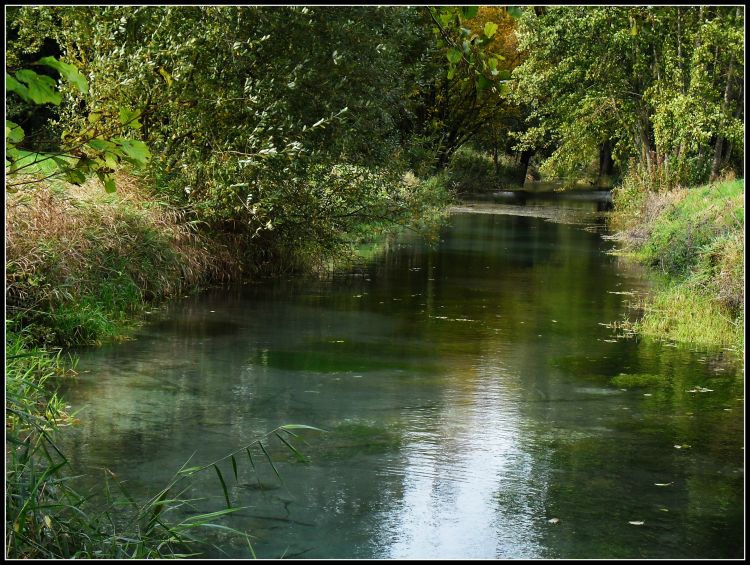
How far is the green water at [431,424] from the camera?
6.36 m

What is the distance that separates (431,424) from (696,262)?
9.84 m

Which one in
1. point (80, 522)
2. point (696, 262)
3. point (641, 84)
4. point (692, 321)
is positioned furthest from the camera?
point (641, 84)

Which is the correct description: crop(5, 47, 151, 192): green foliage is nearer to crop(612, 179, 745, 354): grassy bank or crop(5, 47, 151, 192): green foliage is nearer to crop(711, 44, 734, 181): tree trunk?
crop(612, 179, 745, 354): grassy bank

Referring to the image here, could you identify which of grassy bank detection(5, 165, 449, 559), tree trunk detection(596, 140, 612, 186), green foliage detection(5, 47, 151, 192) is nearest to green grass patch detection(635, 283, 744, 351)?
grassy bank detection(5, 165, 449, 559)

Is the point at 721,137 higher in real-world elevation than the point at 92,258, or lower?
higher

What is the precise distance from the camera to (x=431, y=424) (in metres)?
8.75

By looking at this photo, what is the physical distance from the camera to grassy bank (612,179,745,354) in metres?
13.3

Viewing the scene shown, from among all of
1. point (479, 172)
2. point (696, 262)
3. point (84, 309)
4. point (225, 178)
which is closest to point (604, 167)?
point (479, 172)

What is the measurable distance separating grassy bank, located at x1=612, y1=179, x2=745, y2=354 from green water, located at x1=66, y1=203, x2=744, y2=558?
2.56 feet

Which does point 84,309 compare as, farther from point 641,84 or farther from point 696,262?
point 641,84

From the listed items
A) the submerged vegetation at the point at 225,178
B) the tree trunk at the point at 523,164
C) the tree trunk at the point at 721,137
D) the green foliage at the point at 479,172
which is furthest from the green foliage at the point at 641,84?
the tree trunk at the point at 523,164

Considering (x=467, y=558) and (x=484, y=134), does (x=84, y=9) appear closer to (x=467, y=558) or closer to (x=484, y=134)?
(x=467, y=558)

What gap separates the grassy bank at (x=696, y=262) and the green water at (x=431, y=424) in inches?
30.7

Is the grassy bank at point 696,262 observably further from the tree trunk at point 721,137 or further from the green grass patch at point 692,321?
the tree trunk at point 721,137
